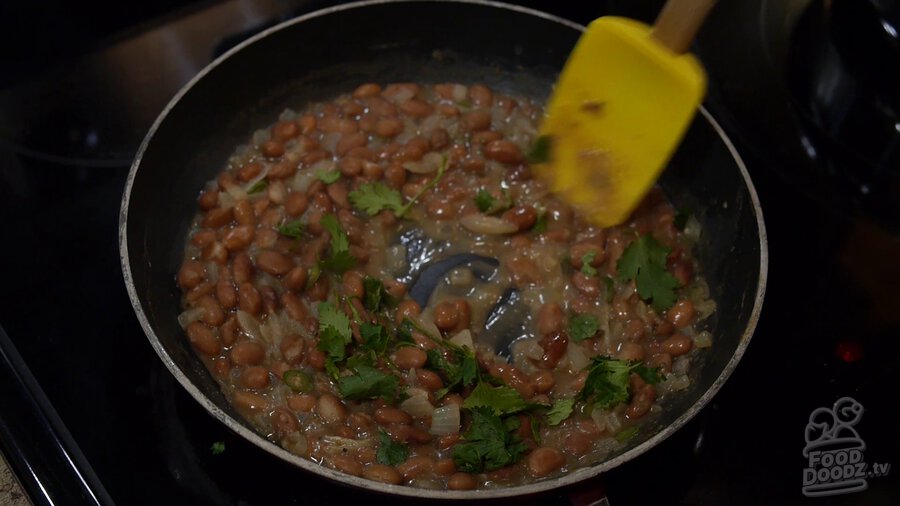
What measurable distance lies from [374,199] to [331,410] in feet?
1.99

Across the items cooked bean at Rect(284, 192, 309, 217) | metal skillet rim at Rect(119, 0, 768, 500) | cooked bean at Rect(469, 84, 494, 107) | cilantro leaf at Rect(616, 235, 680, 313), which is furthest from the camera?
cooked bean at Rect(469, 84, 494, 107)

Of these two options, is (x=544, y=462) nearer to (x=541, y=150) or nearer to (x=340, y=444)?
(x=340, y=444)

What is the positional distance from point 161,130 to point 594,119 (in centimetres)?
103

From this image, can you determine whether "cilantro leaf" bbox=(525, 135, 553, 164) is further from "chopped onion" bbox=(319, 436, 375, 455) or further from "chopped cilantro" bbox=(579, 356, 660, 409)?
"chopped onion" bbox=(319, 436, 375, 455)

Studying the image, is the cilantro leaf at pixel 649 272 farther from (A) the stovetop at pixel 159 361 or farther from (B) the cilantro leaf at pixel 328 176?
(B) the cilantro leaf at pixel 328 176

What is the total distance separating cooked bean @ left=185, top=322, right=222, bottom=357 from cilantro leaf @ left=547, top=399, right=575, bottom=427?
736 mm

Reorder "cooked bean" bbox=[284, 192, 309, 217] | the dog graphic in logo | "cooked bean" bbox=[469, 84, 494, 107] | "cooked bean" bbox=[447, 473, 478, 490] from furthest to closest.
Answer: "cooked bean" bbox=[469, 84, 494, 107] → "cooked bean" bbox=[284, 192, 309, 217] → the dog graphic in logo → "cooked bean" bbox=[447, 473, 478, 490]

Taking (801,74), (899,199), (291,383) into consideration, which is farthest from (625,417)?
(801,74)

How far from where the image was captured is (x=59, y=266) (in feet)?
6.11

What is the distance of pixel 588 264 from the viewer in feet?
6.37

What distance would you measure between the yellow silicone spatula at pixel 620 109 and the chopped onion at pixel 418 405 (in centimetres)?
69

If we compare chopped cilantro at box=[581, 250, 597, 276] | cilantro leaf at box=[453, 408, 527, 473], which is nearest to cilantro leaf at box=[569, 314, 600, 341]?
chopped cilantro at box=[581, 250, 597, 276]

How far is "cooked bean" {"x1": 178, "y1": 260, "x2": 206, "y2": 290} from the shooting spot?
183cm

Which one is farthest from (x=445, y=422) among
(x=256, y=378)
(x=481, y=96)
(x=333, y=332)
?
(x=481, y=96)
